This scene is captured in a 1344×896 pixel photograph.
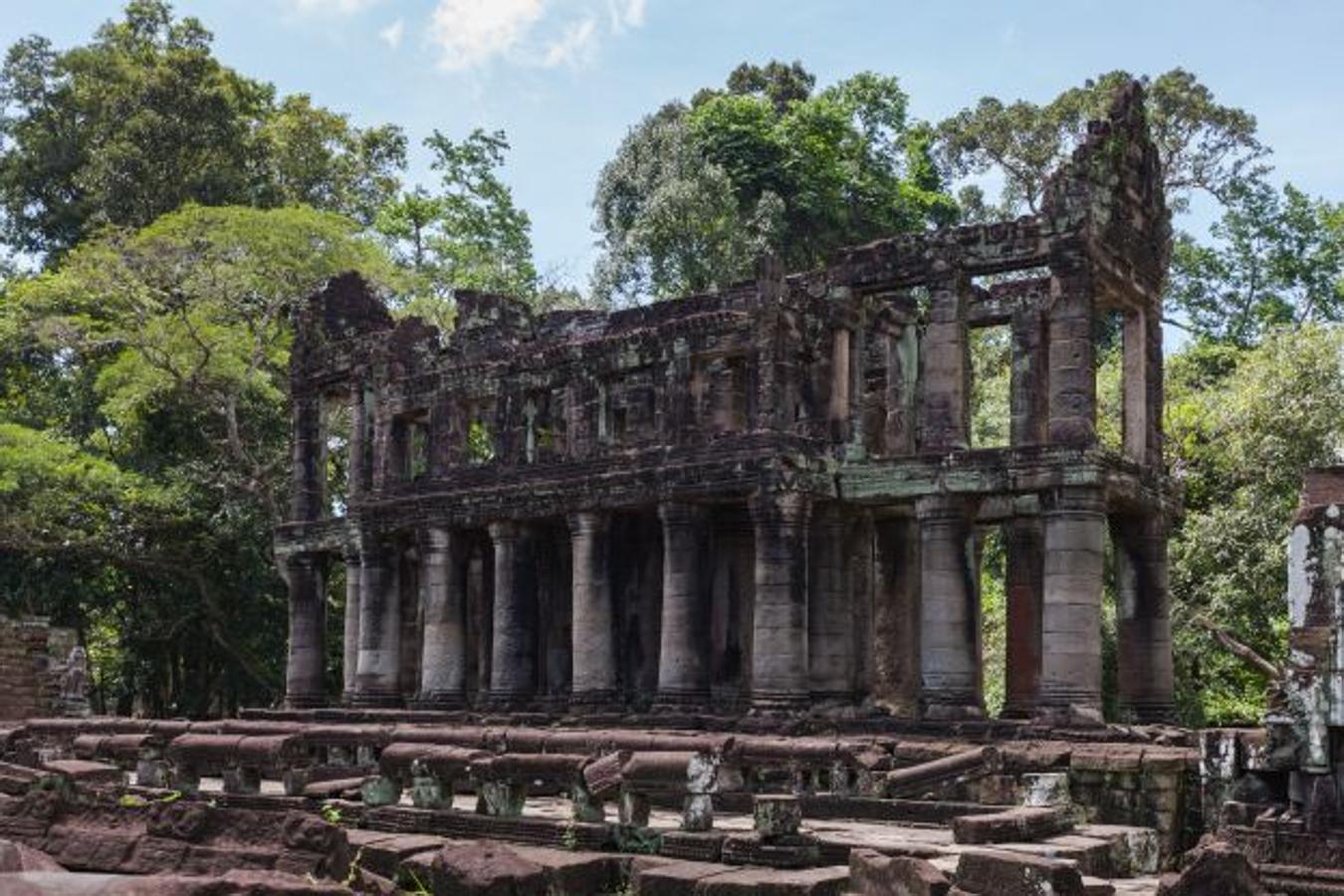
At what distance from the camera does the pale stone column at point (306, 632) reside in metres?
28.3

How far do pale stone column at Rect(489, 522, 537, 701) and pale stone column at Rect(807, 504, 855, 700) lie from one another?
16.2ft

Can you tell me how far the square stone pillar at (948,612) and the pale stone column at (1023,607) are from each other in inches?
58.9

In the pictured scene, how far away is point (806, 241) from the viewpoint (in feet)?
140

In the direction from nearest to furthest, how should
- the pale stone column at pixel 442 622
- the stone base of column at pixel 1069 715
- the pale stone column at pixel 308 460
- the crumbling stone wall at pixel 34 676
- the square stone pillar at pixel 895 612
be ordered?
the stone base of column at pixel 1069 715 → the square stone pillar at pixel 895 612 → the pale stone column at pixel 442 622 → the crumbling stone wall at pixel 34 676 → the pale stone column at pixel 308 460

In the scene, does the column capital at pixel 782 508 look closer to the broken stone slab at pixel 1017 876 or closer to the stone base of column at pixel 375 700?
the stone base of column at pixel 375 700

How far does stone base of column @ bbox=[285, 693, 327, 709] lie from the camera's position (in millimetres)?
28125

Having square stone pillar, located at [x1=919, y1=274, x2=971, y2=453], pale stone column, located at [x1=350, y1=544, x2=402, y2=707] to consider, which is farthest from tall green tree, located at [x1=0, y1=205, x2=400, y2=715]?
square stone pillar, located at [x1=919, y1=274, x2=971, y2=453]

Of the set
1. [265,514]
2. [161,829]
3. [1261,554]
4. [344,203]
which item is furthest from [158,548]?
[161,829]

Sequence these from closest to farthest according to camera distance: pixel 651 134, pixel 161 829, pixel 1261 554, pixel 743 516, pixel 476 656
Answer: pixel 161 829 → pixel 743 516 → pixel 1261 554 → pixel 476 656 → pixel 651 134

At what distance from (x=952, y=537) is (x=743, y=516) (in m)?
4.18

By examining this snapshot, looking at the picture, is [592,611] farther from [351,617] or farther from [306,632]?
[306,632]

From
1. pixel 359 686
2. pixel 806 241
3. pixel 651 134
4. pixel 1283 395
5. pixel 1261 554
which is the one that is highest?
pixel 651 134

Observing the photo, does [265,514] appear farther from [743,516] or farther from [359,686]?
[743,516]

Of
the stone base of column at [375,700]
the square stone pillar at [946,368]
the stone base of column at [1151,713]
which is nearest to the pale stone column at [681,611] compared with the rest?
the square stone pillar at [946,368]
